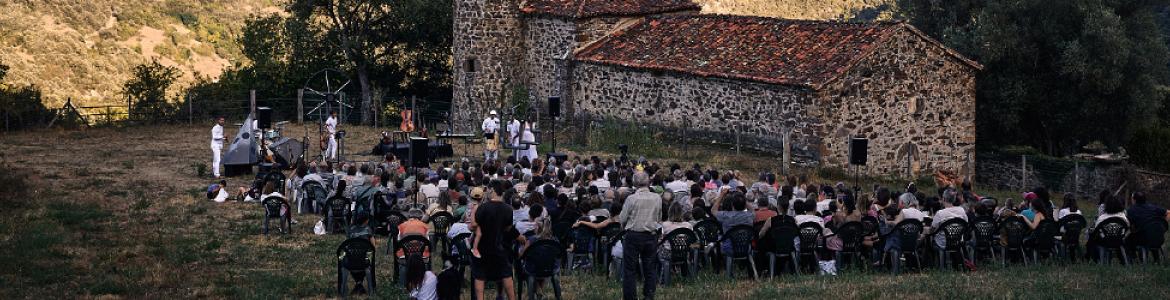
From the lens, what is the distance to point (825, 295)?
1614 centimetres

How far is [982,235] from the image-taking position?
18.6 m

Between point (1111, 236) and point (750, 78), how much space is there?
50.0ft

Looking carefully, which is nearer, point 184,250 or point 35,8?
point 184,250

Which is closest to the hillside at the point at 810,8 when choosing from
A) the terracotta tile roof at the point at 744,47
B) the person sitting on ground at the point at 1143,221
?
the terracotta tile roof at the point at 744,47

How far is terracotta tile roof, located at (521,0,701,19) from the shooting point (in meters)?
37.8

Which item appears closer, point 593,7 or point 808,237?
→ point 808,237

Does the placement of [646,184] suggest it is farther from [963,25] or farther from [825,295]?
[963,25]

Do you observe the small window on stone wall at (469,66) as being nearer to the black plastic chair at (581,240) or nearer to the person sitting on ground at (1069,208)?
the black plastic chair at (581,240)

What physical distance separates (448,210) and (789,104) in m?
14.9

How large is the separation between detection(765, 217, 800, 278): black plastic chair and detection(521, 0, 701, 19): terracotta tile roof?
20.0 meters

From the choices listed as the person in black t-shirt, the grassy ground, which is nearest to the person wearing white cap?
the grassy ground


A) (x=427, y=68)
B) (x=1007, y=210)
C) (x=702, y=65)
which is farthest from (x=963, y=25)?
(x=1007, y=210)

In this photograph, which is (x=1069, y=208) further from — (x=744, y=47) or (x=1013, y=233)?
(x=744, y=47)

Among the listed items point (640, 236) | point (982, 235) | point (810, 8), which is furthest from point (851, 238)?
point (810, 8)
